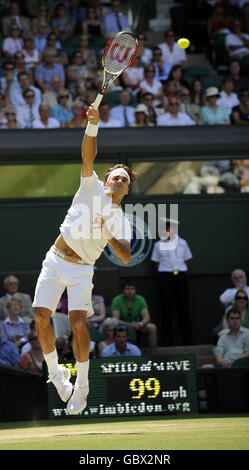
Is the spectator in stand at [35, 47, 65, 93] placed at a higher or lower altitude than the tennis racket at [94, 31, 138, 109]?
higher

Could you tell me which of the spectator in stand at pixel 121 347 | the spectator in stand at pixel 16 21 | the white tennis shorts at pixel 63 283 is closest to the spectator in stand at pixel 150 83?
the spectator in stand at pixel 16 21

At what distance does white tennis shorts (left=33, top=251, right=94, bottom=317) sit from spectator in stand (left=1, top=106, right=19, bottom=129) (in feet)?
22.9

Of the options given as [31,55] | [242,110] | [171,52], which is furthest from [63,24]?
[242,110]

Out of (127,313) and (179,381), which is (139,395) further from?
(127,313)

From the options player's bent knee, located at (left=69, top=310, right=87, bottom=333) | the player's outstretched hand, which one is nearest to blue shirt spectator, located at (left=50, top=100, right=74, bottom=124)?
the player's outstretched hand

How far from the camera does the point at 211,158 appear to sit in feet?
50.3

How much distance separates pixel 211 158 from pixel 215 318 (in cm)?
263

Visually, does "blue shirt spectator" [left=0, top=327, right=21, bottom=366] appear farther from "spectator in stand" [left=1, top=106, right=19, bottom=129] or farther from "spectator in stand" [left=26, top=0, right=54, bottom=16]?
"spectator in stand" [left=26, top=0, right=54, bottom=16]

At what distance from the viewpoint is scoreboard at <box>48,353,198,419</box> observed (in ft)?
33.9

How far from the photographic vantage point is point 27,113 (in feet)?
48.6

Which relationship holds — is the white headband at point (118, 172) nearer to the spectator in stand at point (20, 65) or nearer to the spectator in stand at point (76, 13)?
the spectator in stand at point (20, 65)

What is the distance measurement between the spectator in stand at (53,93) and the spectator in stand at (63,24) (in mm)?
2049

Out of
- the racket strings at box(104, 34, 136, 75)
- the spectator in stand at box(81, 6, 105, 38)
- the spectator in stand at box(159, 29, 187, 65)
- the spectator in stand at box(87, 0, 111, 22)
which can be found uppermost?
the spectator in stand at box(87, 0, 111, 22)
